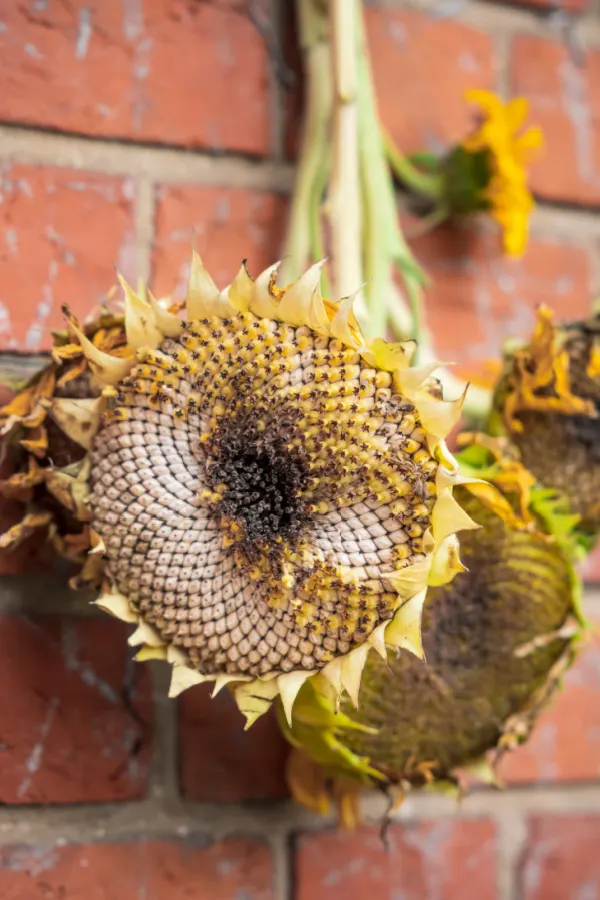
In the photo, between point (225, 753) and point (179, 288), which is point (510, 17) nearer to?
point (179, 288)

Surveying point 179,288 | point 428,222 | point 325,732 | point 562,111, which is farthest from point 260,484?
point 562,111

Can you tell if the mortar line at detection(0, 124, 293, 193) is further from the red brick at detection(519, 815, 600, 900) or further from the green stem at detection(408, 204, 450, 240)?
the red brick at detection(519, 815, 600, 900)

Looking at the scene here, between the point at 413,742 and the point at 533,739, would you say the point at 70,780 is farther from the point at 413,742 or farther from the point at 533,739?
the point at 533,739

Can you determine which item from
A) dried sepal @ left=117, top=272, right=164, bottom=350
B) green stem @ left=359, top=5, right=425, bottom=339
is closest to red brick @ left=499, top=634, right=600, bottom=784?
green stem @ left=359, top=5, right=425, bottom=339

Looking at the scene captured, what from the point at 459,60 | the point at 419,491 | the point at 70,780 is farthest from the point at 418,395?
the point at 459,60

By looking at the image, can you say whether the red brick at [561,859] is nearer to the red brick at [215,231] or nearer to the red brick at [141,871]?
the red brick at [141,871]

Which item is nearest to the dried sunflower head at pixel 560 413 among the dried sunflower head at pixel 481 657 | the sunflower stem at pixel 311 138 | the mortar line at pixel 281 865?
the dried sunflower head at pixel 481 657

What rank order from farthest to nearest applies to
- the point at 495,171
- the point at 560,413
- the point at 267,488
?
the point at 495,171, the point at 560,413, the point at 267,488
